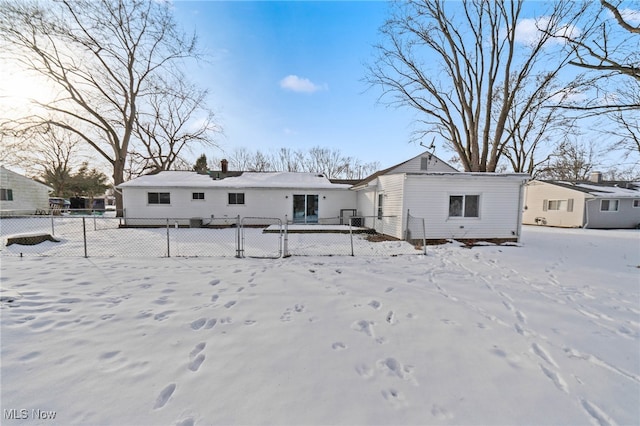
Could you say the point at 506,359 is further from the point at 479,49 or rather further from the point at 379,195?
the point at 479,49

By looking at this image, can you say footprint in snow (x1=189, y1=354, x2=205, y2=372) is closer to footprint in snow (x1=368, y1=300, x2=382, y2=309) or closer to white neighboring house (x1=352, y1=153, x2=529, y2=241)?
footprint in snow (x1=368, y1=300, x2=382, y2=309)

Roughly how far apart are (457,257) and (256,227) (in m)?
11.1

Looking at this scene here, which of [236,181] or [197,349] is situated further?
[236,181]

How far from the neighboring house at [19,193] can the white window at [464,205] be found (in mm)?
27861

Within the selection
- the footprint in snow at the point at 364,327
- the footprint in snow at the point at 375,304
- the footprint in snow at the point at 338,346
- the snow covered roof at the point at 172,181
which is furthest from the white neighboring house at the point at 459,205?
the snow covered roof at the point at 172,181

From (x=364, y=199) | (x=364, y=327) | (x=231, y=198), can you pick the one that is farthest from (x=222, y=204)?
(x=364, y=327)

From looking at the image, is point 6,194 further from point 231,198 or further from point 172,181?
point 231,198

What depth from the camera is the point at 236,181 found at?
15.3 metres

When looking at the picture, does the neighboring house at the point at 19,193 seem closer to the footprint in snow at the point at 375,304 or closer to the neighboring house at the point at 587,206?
the footprint in snow at the point at 375,304

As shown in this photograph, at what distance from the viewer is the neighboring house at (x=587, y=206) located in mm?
17094

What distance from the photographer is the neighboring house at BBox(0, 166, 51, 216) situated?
19750 mm

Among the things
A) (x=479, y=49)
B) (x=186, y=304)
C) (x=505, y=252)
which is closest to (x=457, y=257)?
(x=505, y=252)

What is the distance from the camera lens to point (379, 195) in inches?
479

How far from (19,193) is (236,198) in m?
22.3
